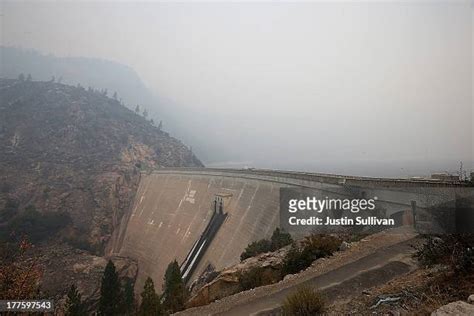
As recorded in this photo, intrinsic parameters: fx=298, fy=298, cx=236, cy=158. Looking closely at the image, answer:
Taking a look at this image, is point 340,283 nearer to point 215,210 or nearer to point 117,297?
point 117,297

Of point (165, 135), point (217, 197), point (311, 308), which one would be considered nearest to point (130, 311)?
point (217, 197)

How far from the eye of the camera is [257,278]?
37.0 feet

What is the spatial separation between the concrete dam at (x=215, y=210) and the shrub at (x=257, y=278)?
25.4ft

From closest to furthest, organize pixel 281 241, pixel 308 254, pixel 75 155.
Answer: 1. pixel 308 254
2. pixel 281 241
3. pixel 75 155

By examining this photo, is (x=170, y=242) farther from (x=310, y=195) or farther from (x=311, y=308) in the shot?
(x=311, y=308)

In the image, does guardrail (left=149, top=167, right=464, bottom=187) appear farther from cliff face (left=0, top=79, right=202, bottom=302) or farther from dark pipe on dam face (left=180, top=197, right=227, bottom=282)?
cliff face (left=0, top=79, right=202, bottom=302)

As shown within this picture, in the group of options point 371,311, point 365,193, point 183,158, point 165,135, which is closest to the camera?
point 371,311

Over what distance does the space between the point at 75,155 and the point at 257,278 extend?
223 ft

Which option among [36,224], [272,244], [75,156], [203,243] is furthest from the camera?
[75,156]

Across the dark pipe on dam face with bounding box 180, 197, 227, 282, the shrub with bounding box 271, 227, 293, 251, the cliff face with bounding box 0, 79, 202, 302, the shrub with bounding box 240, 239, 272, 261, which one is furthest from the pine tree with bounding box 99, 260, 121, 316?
the cliff face with bounding box 0, 79, 202, 302

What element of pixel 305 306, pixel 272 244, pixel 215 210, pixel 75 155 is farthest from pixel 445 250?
pixel 75 155

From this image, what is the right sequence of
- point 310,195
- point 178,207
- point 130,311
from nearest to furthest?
point 310,195 < point 130,311 < point 178,207

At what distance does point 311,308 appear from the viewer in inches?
255

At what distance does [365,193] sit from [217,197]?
1834 cm
